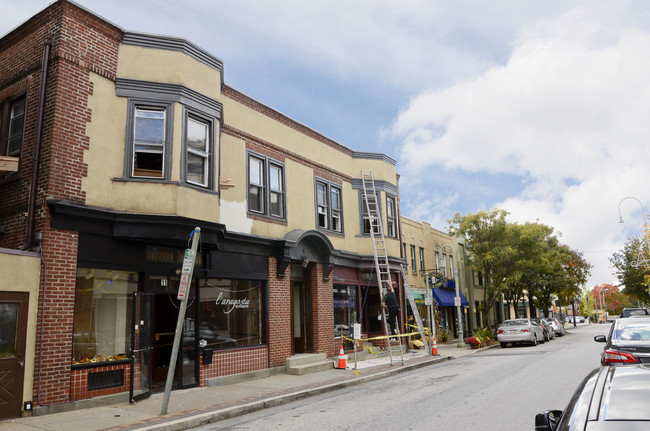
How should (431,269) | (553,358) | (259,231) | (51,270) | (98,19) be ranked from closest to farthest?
(51,270)
(98,19)
(259,231)
(553,358)
(431,269)

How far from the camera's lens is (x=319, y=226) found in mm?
18469

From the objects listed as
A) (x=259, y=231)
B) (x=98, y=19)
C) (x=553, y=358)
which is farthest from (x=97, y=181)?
(x=553, y=358)

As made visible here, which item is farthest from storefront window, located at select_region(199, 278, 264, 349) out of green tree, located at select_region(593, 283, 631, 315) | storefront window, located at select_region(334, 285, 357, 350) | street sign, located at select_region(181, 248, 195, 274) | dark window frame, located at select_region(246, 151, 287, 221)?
green tree, located at select_region(593, 283, 631, 315)

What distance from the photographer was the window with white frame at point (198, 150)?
12375 millimetres

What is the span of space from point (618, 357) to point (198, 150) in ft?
32.3

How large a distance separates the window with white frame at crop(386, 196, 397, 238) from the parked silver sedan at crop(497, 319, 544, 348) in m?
9.65

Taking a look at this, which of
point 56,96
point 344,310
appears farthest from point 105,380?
point 344,310

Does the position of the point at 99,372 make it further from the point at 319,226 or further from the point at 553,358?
the point at 553,358

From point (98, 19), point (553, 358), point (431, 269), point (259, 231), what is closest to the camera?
point (98, 19)

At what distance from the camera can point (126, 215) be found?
10.9 meters

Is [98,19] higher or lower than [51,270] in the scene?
higher

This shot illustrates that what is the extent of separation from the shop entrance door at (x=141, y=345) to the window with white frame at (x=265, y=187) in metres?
4.97

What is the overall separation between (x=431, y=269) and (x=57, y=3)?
23.6 m

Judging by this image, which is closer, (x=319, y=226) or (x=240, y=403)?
(x=240, y=403)
